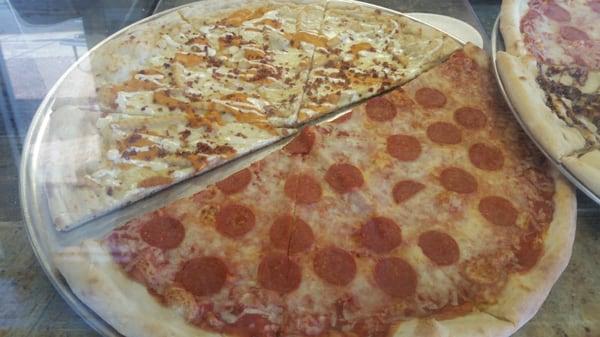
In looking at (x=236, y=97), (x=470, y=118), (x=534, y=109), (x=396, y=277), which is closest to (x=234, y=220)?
(x=396, y=277)

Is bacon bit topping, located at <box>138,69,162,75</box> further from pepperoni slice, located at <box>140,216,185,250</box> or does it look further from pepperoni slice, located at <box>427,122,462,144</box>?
pepperoni slice, located at <box>427,122,462,144</box>

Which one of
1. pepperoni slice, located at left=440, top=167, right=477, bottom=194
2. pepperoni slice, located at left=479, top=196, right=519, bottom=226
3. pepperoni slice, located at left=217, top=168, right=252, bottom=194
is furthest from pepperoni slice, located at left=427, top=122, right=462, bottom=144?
pepperoni slice, located at left=217, top=168, right=252, bottom=194

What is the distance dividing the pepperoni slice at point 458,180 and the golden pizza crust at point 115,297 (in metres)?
1.44

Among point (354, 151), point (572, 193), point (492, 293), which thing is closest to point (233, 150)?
point (354, 151)

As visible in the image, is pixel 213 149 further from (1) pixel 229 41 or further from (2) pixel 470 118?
(2) pixel 470 118

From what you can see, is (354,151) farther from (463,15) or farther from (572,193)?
(463,15)

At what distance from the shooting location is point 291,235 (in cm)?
249

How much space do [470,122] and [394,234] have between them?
3.30 ft

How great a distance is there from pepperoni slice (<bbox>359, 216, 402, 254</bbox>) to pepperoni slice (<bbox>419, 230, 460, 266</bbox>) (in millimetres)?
124

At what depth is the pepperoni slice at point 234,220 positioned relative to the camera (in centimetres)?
249

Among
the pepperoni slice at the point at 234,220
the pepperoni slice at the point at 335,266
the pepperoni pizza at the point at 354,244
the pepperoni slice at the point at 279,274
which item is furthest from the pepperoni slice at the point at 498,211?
the pepperoni slice at the point at 234,220

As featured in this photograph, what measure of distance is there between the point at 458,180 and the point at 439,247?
0.47 meters

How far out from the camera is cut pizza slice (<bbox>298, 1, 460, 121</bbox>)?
3.28 meters

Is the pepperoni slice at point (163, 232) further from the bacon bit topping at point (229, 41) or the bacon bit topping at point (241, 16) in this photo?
the bacon bit topping at point (241, 16)
